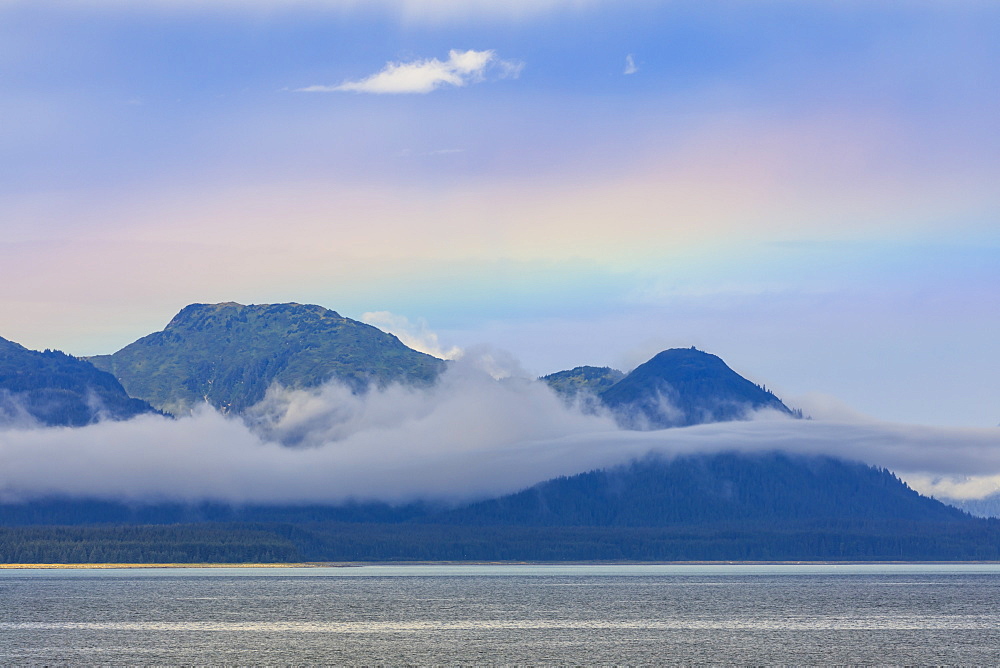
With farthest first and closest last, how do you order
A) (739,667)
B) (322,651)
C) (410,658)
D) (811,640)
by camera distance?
(811,640) < (322,651) < (410,658) < (739,667)

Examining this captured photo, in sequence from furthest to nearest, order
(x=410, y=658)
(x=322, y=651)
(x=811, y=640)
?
(x=811, y=640), (x=322, y=651), (x=410, y=658)

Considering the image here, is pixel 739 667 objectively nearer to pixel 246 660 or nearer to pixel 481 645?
pixel 481 645

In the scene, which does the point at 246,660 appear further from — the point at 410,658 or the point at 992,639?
the point at 992,639

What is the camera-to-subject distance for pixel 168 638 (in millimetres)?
191875

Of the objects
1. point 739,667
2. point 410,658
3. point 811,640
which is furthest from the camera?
point 811,640

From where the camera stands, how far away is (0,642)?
180 metres

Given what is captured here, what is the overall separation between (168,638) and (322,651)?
34684 millimetres

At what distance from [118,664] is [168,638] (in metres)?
41.9

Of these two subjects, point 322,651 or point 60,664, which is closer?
point 60,664

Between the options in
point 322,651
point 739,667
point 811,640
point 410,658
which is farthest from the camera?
point 811,640

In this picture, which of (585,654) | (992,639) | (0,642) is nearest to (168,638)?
(0,642)

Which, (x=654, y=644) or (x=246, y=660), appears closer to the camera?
(x=246, y=660)

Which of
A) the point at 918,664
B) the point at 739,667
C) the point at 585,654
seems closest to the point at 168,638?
the point at 585,654

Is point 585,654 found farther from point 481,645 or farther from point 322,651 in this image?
point 322,651
